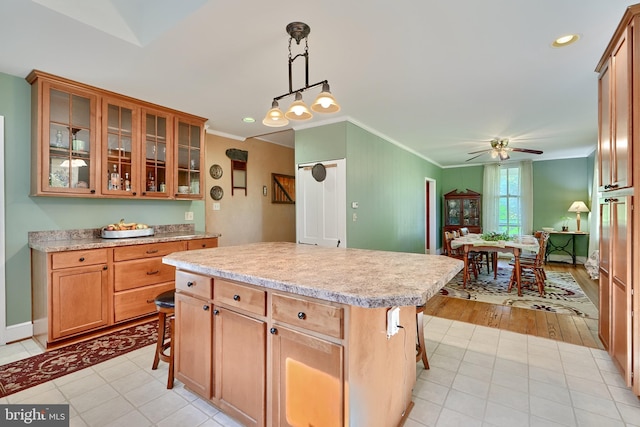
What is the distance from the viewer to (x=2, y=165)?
8.77ft

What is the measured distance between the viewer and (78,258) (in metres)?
2.64

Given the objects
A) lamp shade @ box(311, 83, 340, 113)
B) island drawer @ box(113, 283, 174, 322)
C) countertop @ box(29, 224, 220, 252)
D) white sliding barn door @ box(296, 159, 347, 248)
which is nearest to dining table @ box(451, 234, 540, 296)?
white sliding barn door @ box(296, 159, 347, 248)

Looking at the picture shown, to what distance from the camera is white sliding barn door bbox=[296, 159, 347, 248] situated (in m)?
3.92

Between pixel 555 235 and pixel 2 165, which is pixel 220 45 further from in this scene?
pixel 555 235

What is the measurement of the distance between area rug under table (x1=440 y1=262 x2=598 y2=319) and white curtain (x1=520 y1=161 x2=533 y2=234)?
83.3 inches

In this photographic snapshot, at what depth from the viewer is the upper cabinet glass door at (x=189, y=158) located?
12.4ft

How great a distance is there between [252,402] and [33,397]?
1.58m

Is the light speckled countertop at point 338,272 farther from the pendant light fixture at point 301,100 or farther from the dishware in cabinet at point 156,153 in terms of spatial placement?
the dishware in cabinet at point 156,153

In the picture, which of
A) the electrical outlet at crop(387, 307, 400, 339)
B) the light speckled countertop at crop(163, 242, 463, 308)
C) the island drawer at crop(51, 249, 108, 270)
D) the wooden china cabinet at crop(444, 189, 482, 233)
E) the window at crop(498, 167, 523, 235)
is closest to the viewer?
the light speckled countertop at crop(163, 242, 463, 308)

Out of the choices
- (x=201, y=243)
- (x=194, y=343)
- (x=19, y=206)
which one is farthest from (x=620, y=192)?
(x=19, y=206)

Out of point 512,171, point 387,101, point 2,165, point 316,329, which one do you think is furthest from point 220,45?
point 512,171

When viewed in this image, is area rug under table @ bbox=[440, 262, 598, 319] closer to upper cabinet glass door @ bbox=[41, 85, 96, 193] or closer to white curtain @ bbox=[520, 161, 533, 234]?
white curtain @ bbox=[520, 161, 533, 234]

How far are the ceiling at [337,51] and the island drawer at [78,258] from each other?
1.66 meters

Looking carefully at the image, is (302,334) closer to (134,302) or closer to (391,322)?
(391,322)
